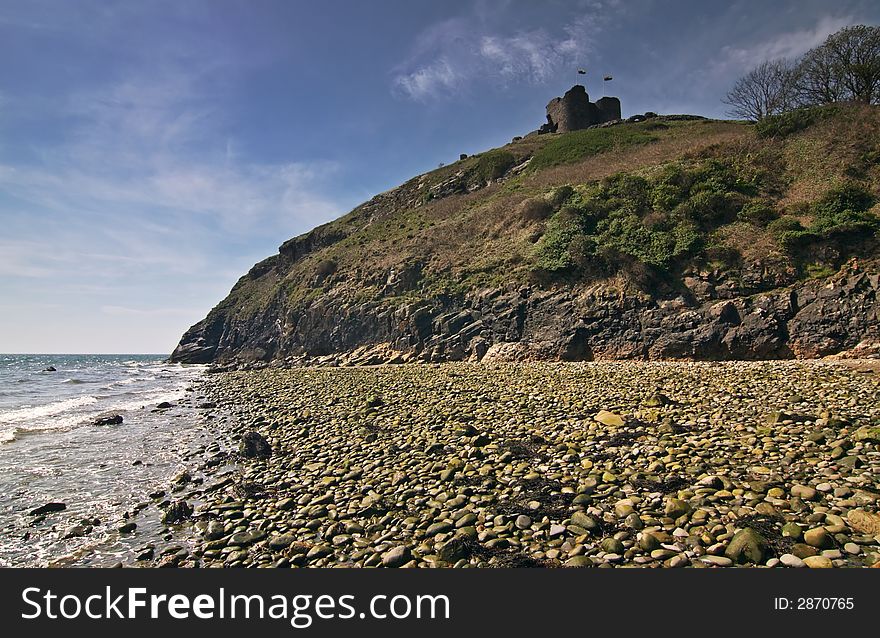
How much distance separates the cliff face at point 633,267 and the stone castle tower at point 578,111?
21867mm

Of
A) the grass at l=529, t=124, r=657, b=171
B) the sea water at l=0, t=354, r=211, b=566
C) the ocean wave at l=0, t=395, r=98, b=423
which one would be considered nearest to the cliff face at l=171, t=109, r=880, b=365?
the grass at l=529, t=124, r=657, b=171

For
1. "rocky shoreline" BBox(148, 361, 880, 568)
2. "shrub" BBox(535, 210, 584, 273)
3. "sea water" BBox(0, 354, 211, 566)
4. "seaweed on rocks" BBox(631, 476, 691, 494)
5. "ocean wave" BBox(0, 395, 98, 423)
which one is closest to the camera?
"rocky shoreline" BBox(148, 361, 880, 568)

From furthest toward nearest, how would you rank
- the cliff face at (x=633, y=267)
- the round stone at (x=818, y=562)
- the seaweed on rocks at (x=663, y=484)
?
the cliff face at (x=633, y=267) < the seaweed on rocks at (x=663, y=484) < the round stone at (x=818, y=562)

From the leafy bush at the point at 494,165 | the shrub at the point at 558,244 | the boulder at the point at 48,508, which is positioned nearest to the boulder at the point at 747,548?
the boulder at the point at 48,508

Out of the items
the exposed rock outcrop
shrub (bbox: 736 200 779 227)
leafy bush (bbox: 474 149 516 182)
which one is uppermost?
leafy bush (bbox: 474 149 516 182)

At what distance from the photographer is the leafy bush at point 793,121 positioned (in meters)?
33.2

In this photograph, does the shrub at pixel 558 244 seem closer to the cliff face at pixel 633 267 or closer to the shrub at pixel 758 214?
the cliff face at pixel 633 267

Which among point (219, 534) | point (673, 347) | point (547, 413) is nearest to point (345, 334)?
point (673, 347)

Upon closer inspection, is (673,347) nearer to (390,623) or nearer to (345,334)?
(390,623)

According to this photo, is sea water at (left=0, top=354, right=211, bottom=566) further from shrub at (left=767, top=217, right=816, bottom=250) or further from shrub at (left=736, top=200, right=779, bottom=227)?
shrub at (left=736, top=200, right=779, bottom=227)

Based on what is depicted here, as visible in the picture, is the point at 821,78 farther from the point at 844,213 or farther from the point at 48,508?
the point at 48,508

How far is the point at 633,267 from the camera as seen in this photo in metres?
24.6

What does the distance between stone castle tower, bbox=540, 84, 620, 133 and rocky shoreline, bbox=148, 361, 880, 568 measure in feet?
228

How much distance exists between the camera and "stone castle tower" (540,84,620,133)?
72.7 m
